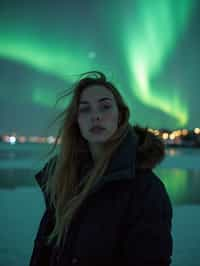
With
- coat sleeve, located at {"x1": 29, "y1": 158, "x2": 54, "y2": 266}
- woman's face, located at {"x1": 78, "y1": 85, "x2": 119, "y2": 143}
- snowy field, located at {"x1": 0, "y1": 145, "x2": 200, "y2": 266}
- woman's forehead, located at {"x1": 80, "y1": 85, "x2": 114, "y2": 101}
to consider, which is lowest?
snowy field, located at {"x1": 0, "y1": 145, "x2": 200, "y2": 266}

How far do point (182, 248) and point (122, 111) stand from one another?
230 centimetres

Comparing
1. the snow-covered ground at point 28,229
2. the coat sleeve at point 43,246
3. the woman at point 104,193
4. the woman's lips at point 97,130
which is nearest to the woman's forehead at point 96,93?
the woman at point 104,193

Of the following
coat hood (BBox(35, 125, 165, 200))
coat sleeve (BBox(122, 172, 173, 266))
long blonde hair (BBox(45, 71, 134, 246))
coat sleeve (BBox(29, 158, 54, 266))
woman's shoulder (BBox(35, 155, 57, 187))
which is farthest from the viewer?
woman's shoulder (BBox(35, 155, 57, 187))

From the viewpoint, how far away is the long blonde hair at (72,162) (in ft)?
4.99

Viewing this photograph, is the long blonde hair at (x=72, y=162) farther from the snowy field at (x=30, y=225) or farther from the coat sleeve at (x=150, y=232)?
the snowy field at (x=30, y=225)

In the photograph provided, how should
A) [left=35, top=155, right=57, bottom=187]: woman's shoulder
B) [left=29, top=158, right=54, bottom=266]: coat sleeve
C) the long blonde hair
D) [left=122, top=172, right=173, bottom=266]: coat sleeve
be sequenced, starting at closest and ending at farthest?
[left=122, top=172, right=173, bottom=266]: coat sleeve
the long blonde hair
[left=29, top=158, right=54, bottom=266]: coat sleeve
[left=35, top=155, right=57, bottom=187]: woman's shoulder

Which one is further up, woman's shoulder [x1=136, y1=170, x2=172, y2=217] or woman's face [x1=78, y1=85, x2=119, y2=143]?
woman's face [x1=78, y1=85, x2=119, y2=143]

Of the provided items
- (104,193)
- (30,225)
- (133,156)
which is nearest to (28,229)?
(30,225)

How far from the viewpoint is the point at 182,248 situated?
10.6ft

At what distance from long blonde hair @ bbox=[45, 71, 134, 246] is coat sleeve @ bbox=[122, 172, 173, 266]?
31 centimetres

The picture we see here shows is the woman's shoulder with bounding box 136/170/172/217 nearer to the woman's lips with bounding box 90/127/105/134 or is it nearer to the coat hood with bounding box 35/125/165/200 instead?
the coat hood with bounding box 35/125/165/200

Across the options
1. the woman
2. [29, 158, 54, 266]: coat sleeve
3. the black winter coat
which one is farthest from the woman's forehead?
[29, 158, 54, 266]: coat sleeve

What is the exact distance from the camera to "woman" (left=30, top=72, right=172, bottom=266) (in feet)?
4.21

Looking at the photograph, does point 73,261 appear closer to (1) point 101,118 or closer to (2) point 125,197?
(2) point 125,197
